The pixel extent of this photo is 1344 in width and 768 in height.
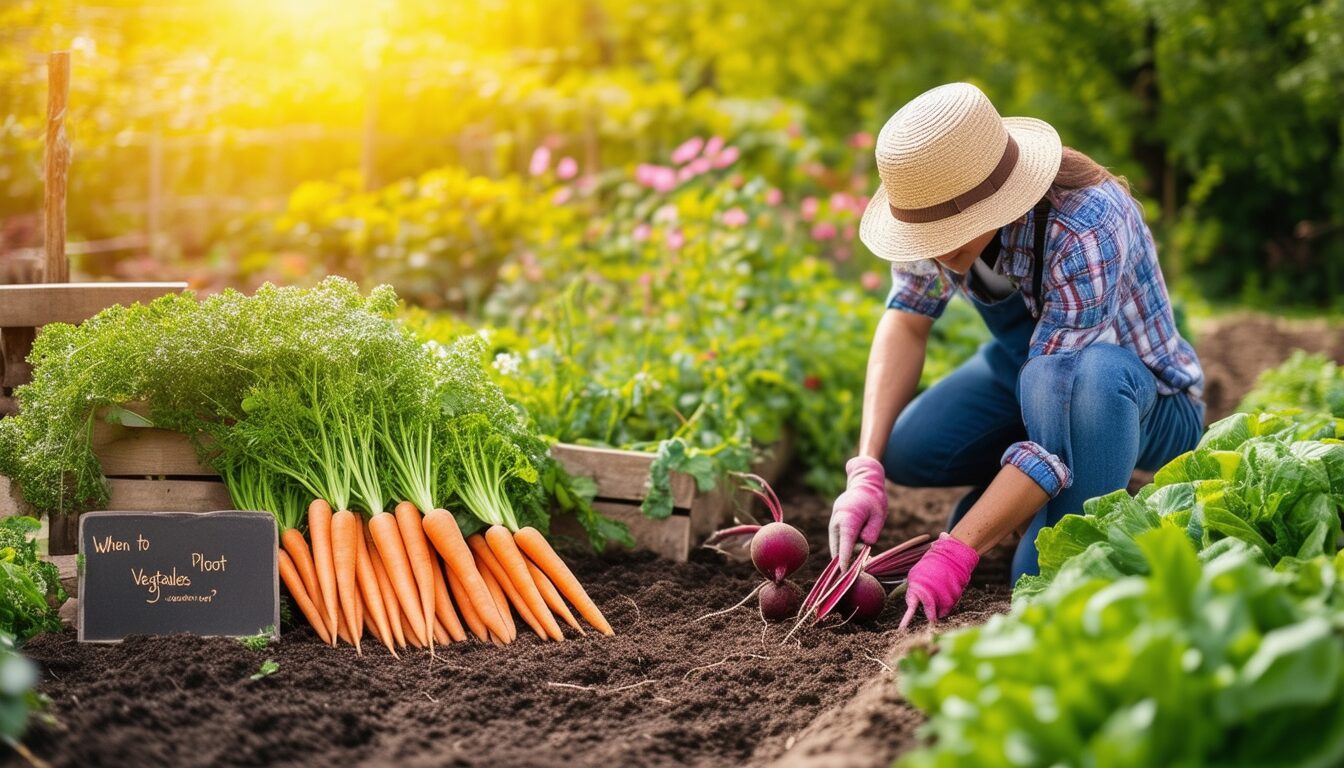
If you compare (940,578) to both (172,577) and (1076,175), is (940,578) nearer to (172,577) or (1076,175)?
(1076,175)

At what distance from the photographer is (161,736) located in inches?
81.7

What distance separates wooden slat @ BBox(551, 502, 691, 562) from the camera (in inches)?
139

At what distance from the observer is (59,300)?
3135 mm

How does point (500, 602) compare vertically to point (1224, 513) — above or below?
below

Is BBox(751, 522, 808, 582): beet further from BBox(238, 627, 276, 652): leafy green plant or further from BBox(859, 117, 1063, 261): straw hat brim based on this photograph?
BBox(238, 627, 276, 652): leafy green plant

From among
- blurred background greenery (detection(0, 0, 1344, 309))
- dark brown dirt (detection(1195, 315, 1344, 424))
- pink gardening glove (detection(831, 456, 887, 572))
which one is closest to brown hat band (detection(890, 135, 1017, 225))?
pink gardening glove (detection(831, 456, 887, 572))

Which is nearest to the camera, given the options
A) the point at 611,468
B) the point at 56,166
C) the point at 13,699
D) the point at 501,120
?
the point at 13,699

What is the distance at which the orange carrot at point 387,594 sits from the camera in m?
2.81

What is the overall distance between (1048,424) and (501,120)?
602 centimetres

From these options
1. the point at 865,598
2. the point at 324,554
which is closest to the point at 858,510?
the point at 865,598

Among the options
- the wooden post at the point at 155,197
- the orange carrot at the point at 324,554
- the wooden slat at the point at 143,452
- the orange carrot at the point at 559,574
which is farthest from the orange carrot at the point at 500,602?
the wooden post at the point at 155,197

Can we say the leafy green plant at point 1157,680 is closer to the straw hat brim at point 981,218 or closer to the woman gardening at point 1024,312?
the woman gardening at point 1024,312

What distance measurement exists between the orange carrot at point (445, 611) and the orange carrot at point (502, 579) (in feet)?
0.44

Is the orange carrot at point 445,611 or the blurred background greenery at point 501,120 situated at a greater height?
the blurred background greenery at point 501,120
